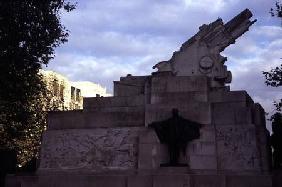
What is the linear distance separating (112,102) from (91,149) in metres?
1.89

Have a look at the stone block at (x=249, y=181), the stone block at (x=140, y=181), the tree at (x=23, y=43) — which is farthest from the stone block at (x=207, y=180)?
the tree at (x=23, y=43)

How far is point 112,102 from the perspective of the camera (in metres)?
15.1

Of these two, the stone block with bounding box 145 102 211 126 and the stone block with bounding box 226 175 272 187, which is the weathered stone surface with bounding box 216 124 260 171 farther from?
the stone block with bounding box 145 102 211 126

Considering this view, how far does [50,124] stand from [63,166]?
1.73 meters

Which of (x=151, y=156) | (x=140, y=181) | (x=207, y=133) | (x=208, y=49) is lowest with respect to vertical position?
(x=140, y=181)

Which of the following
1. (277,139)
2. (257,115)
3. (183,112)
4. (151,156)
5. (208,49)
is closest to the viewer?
(151,156)

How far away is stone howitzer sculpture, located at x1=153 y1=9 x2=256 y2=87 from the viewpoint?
15609 millimetres

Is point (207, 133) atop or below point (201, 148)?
atop

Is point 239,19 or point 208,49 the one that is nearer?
point 208,49

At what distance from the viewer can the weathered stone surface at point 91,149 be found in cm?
1395

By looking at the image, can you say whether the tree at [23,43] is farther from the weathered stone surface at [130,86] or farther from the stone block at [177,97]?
the stone block at [177,97]

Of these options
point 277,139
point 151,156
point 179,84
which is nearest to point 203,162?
point 151,156

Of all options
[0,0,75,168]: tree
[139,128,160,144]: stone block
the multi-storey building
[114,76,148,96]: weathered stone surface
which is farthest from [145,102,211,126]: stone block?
the multi-storey building

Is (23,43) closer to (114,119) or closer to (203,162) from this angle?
(114,119)
